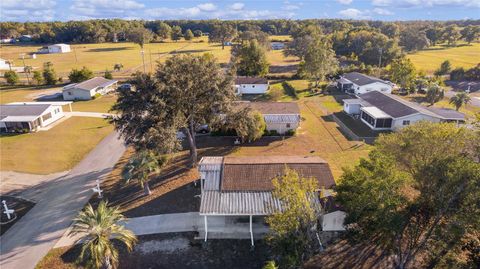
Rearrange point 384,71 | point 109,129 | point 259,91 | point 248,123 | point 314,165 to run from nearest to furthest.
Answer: point 314,165 < point 248,123 < point 109,129 < point 259,91 < point 384,71

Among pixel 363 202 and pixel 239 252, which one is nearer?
pixel 363 202

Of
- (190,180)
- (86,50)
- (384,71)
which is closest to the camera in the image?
(190,180)

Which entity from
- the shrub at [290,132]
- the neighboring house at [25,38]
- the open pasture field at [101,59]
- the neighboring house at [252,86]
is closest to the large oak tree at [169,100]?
the shrub at [290,132]

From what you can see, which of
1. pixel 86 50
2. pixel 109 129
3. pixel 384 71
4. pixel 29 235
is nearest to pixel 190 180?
pixel 29 235

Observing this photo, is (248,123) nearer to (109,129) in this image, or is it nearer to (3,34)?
(109,129)

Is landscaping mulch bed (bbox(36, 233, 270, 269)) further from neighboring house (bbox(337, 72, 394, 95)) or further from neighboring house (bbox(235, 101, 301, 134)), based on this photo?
neighboring house (bbox(337, 72, 394, 95))

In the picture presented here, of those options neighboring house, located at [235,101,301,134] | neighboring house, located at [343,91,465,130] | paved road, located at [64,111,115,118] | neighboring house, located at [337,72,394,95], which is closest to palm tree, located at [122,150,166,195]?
neighboring house, located at [235,101,301,134]
